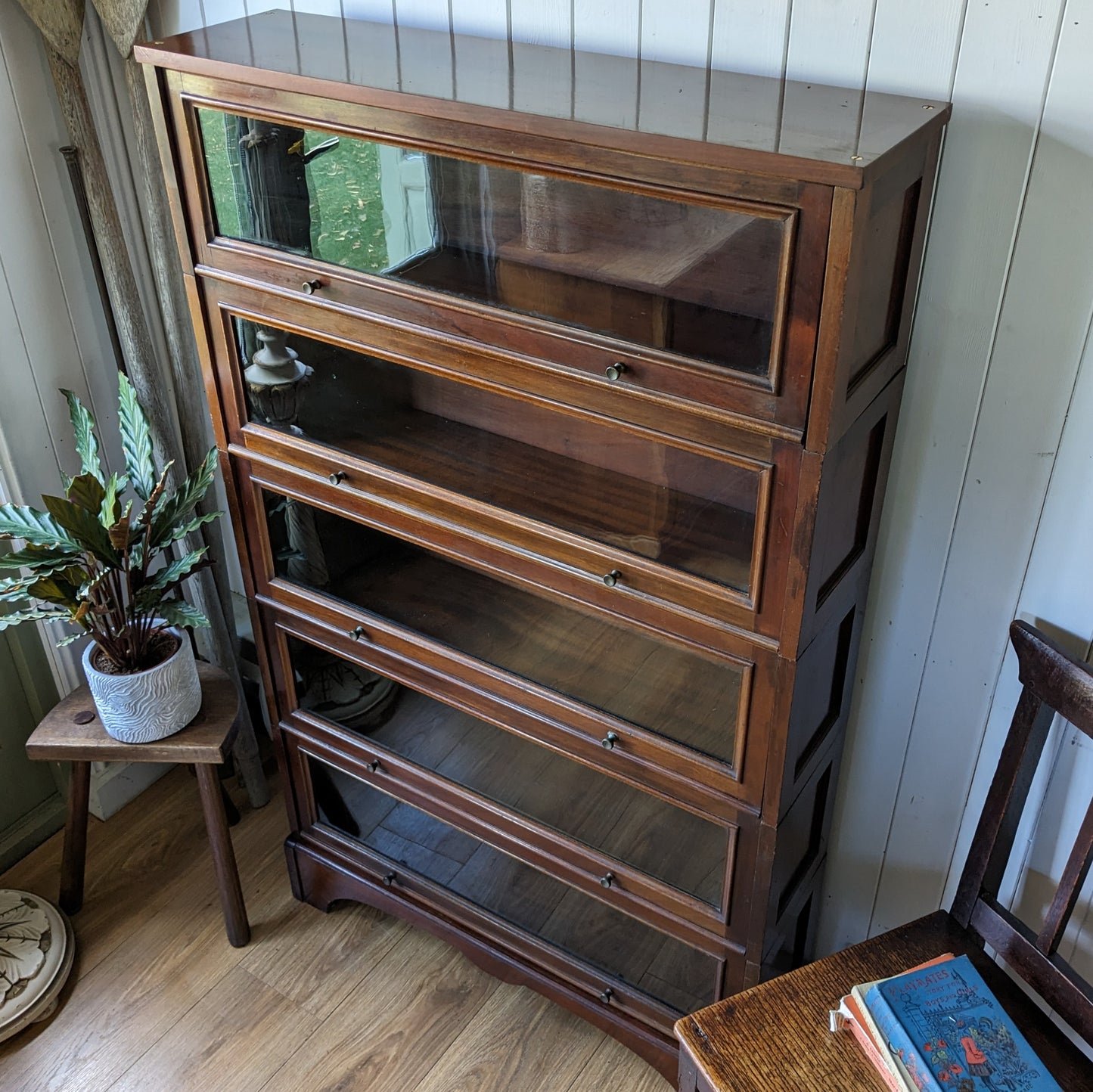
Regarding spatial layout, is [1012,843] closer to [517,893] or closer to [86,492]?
[517,893]

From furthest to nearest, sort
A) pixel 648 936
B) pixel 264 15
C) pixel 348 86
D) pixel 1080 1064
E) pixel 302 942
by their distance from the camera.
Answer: pixel 302 942 → pixel 648 936 → pixel 264 15 → pixel 1080 1064 → pixel 348 86

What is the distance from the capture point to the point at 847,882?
1705 millimetres

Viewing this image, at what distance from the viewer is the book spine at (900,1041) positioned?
1.20 metres

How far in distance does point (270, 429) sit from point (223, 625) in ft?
2.30

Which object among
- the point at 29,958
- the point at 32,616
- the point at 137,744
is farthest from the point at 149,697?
the point at 29,958

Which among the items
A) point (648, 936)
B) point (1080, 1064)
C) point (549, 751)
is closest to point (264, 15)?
point (549, 751)

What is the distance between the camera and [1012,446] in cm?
126

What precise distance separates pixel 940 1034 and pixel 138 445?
1325 millimetres

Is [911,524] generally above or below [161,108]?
below

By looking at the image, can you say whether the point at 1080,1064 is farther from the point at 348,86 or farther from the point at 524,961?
the point at 348,86

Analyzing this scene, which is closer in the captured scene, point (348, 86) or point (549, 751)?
point (348, 86)

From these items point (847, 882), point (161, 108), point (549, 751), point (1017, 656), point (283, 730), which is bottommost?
point (847, 882)

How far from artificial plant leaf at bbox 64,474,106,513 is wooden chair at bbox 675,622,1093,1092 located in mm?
1029

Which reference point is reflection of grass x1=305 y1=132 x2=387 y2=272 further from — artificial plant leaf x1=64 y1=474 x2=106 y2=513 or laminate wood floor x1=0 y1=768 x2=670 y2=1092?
laminate wood floor x1=0 y1=768 x2=670 y2=1092
